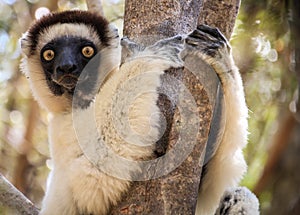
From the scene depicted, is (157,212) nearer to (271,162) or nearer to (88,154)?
(88,154)

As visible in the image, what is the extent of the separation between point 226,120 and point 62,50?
1418mm

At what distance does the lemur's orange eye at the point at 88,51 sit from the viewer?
403cm

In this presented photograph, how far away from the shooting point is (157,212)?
2830 mm

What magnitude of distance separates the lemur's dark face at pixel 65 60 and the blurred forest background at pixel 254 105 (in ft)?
3.28

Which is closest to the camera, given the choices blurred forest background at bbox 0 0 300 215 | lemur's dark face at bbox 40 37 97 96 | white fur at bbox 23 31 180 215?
white fur at bbox 23 31 180 215

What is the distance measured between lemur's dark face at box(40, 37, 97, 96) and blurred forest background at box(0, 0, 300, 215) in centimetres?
100

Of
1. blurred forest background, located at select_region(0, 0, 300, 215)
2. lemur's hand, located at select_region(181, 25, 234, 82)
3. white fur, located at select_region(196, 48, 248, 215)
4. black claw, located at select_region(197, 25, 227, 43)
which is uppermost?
black claw, located at select_region(197, 25, 227, 43)

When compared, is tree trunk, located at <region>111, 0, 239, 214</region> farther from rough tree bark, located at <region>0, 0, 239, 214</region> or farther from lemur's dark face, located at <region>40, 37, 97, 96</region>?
lemur's dark face, located at <region>40, 37, 97, 96</region>

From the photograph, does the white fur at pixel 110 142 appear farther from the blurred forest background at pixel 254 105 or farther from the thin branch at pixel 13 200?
the blurred forest background at pixel 254 105

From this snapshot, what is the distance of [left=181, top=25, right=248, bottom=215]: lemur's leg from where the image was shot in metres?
3.02

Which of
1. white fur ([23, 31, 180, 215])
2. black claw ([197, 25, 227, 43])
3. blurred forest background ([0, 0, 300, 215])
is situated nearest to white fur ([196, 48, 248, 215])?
black claw ([197, 25, 227, 43])

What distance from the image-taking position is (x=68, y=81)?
3838mm

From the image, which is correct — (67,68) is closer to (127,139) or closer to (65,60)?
(65,60)

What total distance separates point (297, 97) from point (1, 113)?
4.30m
